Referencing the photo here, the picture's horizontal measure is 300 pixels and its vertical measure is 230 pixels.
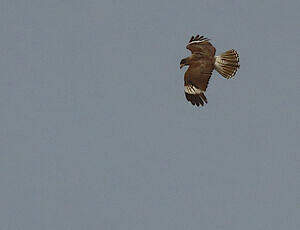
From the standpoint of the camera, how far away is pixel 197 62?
3119 centimetres

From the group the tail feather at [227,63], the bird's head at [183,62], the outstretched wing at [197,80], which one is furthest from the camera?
the bird's head at [183,62]

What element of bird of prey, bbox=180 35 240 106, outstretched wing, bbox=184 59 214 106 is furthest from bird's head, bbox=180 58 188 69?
outstretched wing, bbox=184 59 214 106

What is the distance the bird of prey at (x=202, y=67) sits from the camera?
1192 inches

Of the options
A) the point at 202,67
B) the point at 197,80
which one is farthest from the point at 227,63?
the point at 197,80

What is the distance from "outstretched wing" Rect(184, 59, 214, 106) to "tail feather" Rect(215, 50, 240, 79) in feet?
1.05

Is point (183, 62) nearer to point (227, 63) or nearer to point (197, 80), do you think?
point (197, 80)

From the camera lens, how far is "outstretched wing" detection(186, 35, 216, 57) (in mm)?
31547

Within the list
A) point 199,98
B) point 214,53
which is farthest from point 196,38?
point 199,98

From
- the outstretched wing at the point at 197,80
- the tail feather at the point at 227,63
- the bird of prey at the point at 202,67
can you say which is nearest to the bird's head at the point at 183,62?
the bird of prey at the point at 202,67

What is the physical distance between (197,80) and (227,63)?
53.8 inches

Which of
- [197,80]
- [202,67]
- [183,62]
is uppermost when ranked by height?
[183,62]

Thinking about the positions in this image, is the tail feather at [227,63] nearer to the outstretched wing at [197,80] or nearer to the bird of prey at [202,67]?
the bird of prey at [202,67]

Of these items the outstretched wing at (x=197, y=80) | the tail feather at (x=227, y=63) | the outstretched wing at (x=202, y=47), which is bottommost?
the outstretched wing at (x=197, y=80)

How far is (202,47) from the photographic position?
104ft
